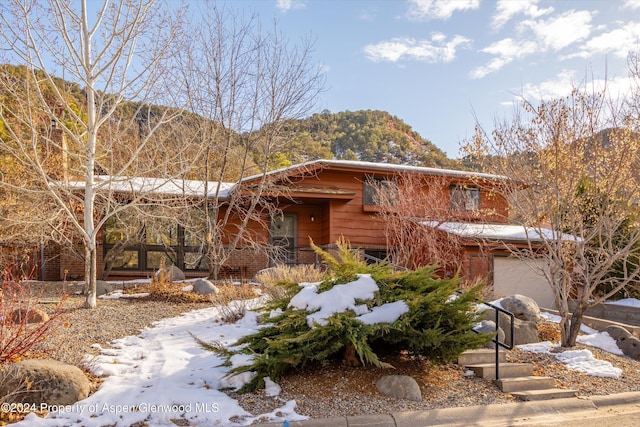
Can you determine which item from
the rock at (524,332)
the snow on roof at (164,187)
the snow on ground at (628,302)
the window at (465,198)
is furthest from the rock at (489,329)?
the window at (465,198)

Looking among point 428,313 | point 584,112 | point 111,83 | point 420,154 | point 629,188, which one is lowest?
point 428,313

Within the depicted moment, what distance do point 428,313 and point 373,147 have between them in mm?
41608

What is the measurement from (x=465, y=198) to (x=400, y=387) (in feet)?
43.0

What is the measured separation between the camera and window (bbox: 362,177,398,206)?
1628cm

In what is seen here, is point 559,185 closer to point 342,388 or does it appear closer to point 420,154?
point 342,388

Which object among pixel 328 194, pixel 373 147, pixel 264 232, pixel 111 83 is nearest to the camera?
pixel 111 83

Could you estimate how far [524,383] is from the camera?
20.7 feet

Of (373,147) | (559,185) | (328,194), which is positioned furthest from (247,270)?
(373,147)

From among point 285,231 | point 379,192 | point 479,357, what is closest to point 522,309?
point 479,357

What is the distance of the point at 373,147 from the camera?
46406 mm

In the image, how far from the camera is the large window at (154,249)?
16406mm

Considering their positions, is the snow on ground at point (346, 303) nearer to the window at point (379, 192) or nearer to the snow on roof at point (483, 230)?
the snow on roof at point (483, 230)

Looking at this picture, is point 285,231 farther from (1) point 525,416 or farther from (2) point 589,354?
(1) point 525,416

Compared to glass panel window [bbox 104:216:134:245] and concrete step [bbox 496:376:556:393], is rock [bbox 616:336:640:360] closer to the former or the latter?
concrete step [bbox 496:376:556:393]
